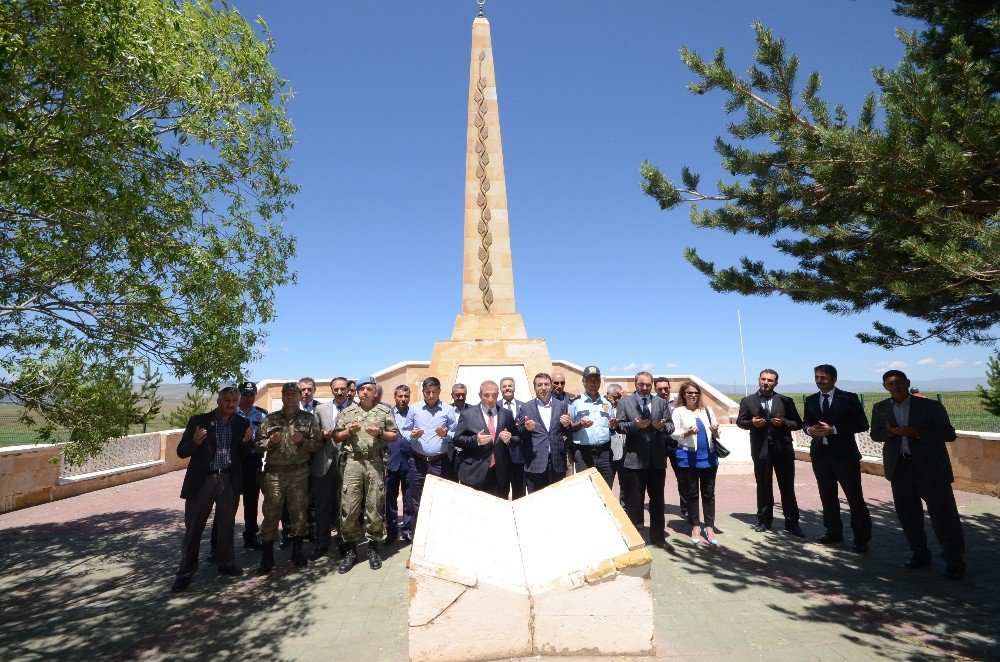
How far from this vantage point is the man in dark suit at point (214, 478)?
450 centimetres

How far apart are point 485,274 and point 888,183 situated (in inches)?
373

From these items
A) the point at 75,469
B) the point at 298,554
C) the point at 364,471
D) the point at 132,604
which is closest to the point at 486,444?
the point at 364,471

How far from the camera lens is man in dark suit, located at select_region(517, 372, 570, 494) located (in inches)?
214

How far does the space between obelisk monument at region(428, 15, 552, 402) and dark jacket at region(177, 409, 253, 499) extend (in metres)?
6.05

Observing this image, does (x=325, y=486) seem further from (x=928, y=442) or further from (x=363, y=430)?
(x=928, y=442)

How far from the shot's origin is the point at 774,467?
20.0 feet

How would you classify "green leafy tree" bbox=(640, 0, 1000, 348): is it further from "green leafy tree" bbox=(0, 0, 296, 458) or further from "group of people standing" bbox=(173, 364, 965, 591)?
"green leafy tree" bbox=(0, 0, 296, 458)

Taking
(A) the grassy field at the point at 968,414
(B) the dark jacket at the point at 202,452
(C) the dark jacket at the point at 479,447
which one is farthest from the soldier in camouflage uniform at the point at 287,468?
(A) the grassy field at the point at 968,414

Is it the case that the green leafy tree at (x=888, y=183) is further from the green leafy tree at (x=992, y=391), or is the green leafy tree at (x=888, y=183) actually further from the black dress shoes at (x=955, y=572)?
the green leafy tree at (x=992, y=391)

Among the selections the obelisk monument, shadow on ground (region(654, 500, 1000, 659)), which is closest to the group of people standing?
shadow on ground (region(654, 500, 1000, 659))

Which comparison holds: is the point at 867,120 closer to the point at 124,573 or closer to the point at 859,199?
the point at 859,199

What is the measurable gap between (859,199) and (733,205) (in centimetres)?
121

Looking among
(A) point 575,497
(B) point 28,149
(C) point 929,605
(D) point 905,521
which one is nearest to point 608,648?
(A) point 575,497

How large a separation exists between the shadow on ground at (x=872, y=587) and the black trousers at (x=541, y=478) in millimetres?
1441
